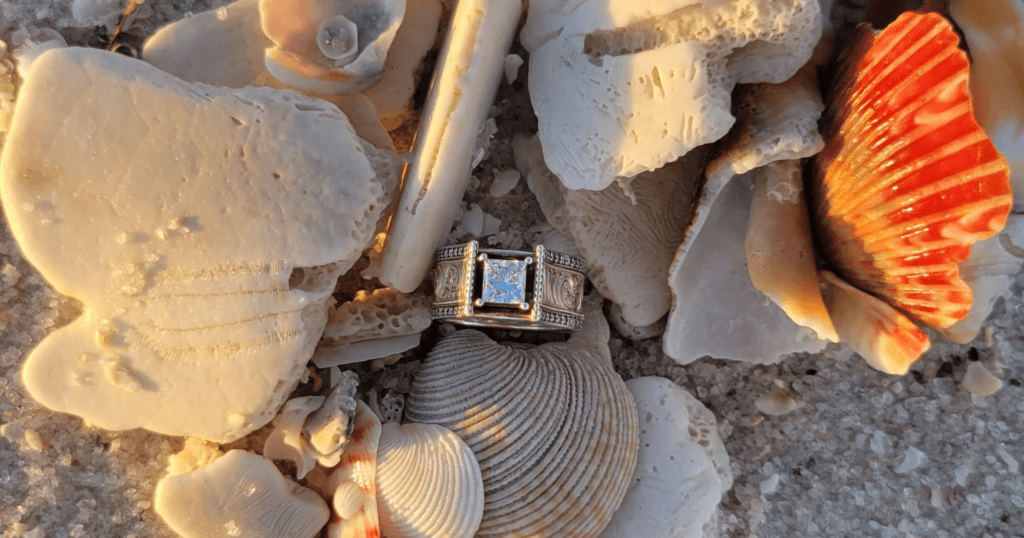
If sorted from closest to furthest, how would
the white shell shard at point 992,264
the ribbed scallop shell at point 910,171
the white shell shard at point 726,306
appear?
the ribbed scallop shell at point 910,171
the white shell shard at point 992,264
the white shell shard at point 726,306

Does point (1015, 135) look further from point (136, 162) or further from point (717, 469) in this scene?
point (136, 162)

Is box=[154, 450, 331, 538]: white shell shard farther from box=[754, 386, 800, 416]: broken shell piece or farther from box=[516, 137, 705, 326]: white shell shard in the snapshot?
box=[754, 386, 800, 416]: broken shell piece

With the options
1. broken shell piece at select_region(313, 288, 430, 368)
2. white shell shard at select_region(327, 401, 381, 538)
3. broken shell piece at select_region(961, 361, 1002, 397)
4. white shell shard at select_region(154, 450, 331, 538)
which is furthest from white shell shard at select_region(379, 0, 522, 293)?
broken shell piece at select_region(961, 361, 1002, 397)

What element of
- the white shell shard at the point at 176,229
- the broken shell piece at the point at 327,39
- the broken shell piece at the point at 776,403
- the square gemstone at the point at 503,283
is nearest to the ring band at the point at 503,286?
the square gemstone at the point at 503,283

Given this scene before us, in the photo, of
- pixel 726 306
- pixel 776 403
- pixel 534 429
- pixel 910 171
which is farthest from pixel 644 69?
pixel 776 403

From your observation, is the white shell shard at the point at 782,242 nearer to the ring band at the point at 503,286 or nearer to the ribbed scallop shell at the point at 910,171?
the ribbed scallop shell at the point at 910,171

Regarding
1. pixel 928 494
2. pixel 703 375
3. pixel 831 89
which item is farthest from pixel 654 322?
pixel 928 494
